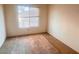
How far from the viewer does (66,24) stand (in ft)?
13.9

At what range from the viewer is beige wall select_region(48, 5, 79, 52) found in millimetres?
3661

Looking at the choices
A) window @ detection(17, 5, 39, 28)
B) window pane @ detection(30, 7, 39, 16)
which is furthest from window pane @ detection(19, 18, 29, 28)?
window pane @ detection(30, 7, 39, 16)

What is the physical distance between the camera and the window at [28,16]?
5520 mm

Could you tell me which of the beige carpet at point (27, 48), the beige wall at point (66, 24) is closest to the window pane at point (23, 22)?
the beige wall at point (66, 24)

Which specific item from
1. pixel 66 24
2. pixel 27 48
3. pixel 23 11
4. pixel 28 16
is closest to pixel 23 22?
pixel 28 16

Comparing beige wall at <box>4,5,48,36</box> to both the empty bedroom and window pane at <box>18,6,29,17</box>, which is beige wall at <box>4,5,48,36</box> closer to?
the empty bedroom

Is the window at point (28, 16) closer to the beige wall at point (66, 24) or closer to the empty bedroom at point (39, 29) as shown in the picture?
the empty bedroom at point (39, 29)

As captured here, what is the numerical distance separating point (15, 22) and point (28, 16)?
0.79 metres

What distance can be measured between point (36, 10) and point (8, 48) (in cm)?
270

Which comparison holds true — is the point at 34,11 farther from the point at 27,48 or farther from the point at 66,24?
the point at 27,48

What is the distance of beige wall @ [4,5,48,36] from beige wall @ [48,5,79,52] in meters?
0.48

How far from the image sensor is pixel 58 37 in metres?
4.99
